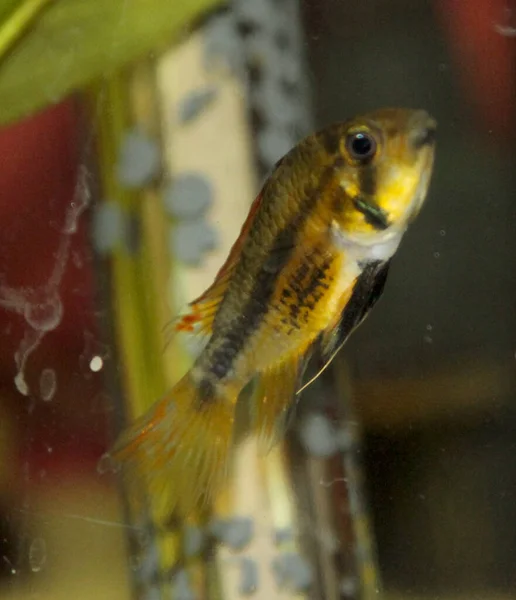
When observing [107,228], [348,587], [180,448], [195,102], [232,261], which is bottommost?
[348,587]

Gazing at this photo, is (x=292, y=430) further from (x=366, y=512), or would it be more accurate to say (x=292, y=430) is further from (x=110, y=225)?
(x=110, y=225)

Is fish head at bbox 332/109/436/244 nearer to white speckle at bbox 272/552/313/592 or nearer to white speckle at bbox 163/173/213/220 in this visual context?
white speckle at bbox 163/173/213/220

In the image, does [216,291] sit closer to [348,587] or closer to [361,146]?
[361,146]

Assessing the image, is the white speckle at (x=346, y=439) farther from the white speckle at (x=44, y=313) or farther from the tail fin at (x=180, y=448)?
the white speckle at (x=44, y=313)

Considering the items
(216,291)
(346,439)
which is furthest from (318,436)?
(216,291)

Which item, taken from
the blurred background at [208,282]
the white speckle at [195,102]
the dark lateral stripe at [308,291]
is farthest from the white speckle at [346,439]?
the white speckle at [195,102]

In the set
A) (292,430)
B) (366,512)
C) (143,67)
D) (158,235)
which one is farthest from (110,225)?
(366,512)

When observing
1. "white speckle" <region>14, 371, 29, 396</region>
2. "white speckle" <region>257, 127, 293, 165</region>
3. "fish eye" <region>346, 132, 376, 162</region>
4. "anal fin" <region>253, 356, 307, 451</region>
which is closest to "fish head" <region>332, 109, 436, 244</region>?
"fish eye" <region>346, 132, 376, 162</region>
